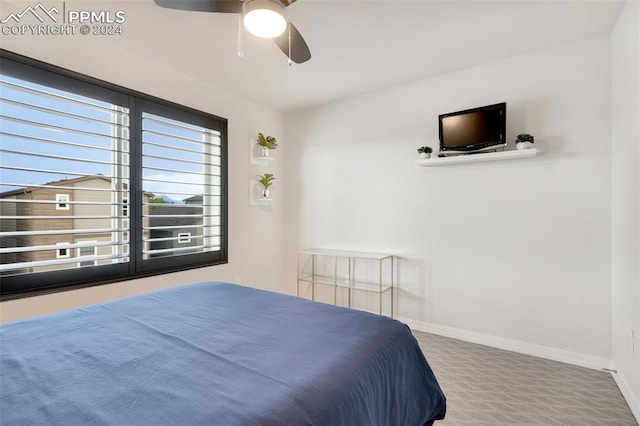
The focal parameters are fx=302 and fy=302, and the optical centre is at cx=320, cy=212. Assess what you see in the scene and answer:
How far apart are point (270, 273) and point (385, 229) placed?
65.7 inches

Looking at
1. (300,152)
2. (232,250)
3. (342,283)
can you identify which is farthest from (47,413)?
(300,152)

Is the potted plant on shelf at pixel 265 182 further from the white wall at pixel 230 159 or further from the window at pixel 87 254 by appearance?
the window at pixel 87 254

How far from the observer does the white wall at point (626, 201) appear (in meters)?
1.90

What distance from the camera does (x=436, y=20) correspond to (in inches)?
87.4

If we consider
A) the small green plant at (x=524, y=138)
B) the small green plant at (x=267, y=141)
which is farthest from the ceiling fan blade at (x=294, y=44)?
the small green plant at (x=524, y=138)

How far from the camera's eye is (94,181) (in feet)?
7.99

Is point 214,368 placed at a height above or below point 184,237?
below

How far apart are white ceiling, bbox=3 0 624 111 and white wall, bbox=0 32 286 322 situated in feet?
0.51

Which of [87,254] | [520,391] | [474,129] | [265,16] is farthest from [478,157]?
[87,254]

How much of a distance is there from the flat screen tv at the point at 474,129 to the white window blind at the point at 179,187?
2447mm

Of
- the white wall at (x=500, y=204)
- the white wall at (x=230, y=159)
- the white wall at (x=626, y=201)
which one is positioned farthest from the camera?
A: the white wall at (x=500, y=204)

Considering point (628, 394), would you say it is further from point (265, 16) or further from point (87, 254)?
point (87, 254)

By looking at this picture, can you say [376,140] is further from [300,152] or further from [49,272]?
[49,272]

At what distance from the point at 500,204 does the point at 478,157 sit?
0.49m
